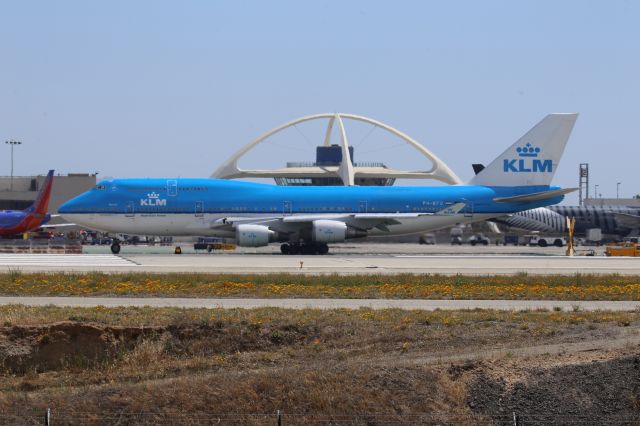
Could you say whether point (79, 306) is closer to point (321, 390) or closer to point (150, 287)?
point (150, 287)

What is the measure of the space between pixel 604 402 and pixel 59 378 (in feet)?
31.5

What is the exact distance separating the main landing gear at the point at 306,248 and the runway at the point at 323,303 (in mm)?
31226

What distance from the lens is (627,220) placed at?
85.6 metres

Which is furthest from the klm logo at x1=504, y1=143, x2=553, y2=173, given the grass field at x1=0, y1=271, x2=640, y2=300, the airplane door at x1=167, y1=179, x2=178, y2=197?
the grass field at x1=0, y1=271, x2=640, y2=300

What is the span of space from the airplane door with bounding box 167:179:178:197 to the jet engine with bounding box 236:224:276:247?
4658 mm

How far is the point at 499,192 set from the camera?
6088 centimetres

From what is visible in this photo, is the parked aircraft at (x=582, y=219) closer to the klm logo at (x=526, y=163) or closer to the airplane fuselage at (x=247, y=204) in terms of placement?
the klm logo at (x=526, y=163)

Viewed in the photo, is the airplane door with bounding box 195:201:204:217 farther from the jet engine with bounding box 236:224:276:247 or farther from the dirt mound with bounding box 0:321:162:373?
→ the dirt mound with bounding box 0:321:162:373

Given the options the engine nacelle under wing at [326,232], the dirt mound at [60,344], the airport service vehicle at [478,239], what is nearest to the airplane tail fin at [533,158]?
the engine nacelle under wing at [326,232]

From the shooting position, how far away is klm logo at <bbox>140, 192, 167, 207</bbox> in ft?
187

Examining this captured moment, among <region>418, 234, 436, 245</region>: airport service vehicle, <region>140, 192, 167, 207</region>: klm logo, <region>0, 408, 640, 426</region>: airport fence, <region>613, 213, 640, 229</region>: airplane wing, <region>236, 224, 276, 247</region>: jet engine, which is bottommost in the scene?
<region>0, 408, 640, 426</region>: airport fence

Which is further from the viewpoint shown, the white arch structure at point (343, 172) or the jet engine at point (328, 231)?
the white arch structure at point (343, 172)

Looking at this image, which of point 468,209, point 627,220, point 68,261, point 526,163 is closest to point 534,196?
point 526,163

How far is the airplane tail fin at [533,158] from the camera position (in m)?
61.9
